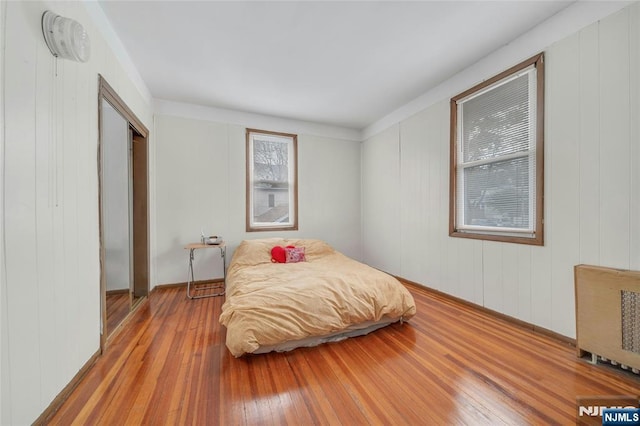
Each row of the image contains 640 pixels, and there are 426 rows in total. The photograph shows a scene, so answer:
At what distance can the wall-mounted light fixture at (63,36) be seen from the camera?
1.29 meters

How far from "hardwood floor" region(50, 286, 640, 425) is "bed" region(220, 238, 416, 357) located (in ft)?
0.41

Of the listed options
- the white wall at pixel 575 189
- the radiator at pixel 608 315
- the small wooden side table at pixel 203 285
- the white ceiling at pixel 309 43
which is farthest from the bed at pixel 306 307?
the white ceiling at pixel 309 43

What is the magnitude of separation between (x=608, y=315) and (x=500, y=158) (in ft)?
5.02

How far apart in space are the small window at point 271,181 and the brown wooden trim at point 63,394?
2.48m

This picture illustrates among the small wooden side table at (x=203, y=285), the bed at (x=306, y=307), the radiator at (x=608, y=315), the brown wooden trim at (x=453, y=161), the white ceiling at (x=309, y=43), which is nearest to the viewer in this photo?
the radiator at (x=608, y=315)

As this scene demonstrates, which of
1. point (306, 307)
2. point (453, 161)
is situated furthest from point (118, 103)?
point (453, 161)

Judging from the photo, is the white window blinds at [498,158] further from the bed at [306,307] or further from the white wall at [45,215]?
the white wall at [45,215]

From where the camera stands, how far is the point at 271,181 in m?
4.23

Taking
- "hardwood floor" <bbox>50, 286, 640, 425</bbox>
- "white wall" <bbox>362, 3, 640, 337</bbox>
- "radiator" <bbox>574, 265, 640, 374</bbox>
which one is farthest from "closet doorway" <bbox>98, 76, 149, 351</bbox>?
"radiator" <bbox>574, 265, 640, 374</bbox>

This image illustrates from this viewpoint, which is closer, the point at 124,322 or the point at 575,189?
the point at 575,189

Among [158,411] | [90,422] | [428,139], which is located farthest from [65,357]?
[428,139]

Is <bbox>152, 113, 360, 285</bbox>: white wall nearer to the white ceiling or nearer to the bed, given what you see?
the white ceiling

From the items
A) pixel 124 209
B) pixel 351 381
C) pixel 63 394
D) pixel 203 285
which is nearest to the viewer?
pixel 63 394

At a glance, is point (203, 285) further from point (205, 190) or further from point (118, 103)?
point (118, 103)
